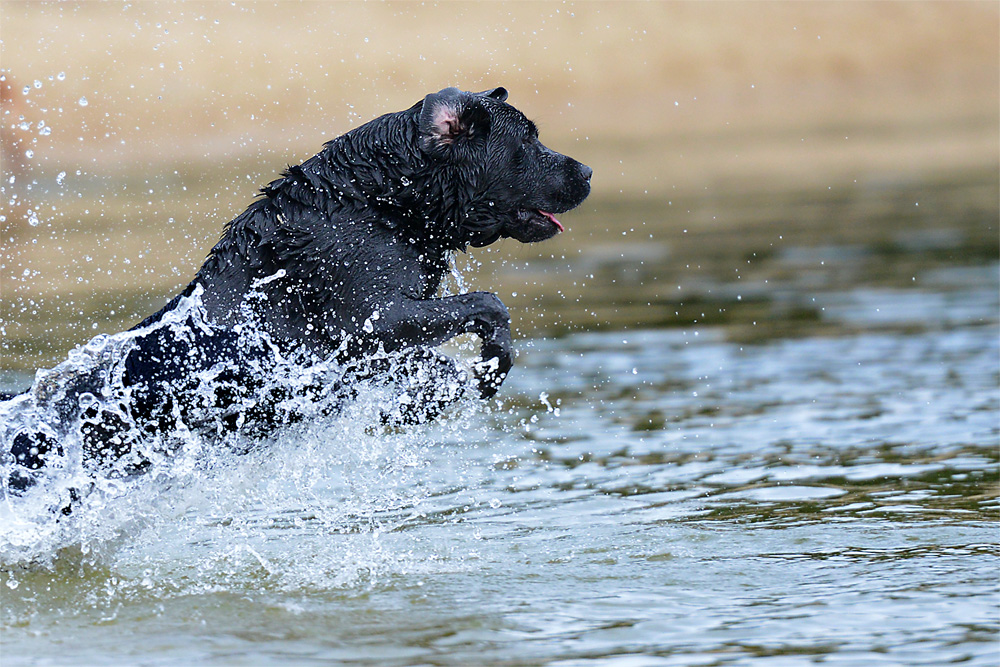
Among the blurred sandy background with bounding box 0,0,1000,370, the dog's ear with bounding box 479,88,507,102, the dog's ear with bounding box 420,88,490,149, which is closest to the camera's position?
the dog's ear with bounding box 420,88,490,149

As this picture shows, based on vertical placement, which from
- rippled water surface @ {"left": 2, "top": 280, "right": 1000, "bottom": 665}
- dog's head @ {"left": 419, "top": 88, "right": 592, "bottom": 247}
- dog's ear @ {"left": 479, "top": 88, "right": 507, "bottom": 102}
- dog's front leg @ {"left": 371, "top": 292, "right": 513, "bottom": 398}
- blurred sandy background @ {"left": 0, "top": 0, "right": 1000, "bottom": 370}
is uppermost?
blurred sandy background @ {"left": 0, "top": 0, "right": 1000, "bottom": 370}

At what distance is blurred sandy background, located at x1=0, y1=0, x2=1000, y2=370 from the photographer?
1916 centimetres

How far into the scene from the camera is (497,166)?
6227mm

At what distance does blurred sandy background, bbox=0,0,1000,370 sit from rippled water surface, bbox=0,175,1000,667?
7.48ft

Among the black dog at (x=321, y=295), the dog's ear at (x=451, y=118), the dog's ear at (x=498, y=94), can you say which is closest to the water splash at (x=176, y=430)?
the black dog at (x=321, y=295)

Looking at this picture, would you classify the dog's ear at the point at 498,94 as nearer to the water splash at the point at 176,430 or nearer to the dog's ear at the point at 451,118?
the dog's ear at the point at 451,118

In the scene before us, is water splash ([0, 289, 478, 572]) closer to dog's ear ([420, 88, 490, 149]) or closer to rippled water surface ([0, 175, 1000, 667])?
rippled water surface ([0, 175, 1000, 667])

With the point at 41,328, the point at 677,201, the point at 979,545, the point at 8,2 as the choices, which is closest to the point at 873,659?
the point at 979,545

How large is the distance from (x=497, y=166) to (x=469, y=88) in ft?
139

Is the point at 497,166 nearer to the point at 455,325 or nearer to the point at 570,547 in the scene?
the point at 455,325

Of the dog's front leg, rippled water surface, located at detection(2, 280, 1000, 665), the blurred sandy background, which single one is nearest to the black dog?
the dog's front leg

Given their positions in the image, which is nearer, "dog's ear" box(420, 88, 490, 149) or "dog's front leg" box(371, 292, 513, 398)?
"dog's front leg" box(371, 292, 513, 398)

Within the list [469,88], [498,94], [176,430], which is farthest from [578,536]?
[469,88]

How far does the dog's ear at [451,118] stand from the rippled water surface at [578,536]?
48.5 inches
